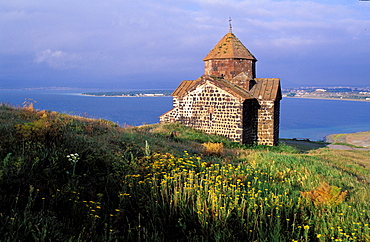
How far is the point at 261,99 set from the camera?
22.5m

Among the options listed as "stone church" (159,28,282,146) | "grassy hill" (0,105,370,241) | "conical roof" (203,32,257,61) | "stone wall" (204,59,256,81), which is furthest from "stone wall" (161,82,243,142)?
"grassy hill" (0,105,370,241)

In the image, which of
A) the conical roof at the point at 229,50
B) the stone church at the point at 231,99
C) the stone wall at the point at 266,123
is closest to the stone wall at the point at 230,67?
the stone church at the point at 231,99

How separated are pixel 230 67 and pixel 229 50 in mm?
1404

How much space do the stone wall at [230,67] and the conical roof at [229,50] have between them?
320 mm

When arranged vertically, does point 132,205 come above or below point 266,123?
below

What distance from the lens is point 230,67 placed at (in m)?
23.8

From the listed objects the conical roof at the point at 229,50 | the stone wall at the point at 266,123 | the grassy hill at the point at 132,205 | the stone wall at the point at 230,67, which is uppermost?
the conical roof at the point at 229,50

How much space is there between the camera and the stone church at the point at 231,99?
21.2 meters

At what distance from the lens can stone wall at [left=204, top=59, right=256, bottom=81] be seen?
936 inches

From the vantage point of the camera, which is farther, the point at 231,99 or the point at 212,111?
the point at 212,111

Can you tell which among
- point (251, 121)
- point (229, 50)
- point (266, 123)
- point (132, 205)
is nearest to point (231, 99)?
point (251, 121)

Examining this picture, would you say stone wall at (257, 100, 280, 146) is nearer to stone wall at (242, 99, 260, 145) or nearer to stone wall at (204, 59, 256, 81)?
stone wall at (242, 99, 260, 145)

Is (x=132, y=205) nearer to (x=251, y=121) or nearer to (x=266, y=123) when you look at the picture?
(x=251, y=121)

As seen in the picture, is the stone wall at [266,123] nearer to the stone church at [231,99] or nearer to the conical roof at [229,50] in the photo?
the stone church at [231,99]
